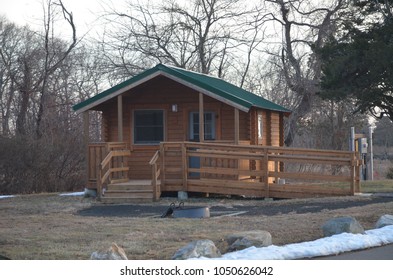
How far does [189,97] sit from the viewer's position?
21516 millimetres

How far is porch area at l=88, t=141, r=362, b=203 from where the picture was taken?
18609 mm

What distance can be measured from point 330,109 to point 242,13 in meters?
8.24

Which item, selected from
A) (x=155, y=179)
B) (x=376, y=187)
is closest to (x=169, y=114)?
(x=155, y=179)

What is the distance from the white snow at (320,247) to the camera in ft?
31.4

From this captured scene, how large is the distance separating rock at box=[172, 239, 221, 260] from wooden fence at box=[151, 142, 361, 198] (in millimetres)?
A: 9308

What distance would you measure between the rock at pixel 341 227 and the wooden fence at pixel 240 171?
6.85 meters

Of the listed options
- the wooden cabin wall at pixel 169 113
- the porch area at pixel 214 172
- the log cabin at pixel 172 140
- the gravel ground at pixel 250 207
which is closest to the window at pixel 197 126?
the log cabin at pixel 172 140

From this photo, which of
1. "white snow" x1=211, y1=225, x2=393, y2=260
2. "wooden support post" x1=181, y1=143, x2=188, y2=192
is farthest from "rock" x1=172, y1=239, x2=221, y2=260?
"wooden support post" x1=181, y1=143, x2=188, y2=192

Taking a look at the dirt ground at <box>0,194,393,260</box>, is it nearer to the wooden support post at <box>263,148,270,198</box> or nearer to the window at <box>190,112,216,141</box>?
the wooden support post at <box>263,148,270,198</box>

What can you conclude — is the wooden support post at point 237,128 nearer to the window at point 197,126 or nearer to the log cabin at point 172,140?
the log cabin at point 172,140

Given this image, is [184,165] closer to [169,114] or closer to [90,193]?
[169,114]

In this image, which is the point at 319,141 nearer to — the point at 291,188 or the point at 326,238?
the point at 291,188

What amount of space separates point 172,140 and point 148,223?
8.18m

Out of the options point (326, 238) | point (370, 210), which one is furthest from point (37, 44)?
point (326, 238)
